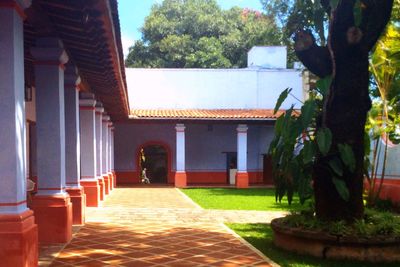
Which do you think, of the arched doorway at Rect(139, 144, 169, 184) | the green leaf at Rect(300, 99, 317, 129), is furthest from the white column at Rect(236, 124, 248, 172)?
the green leaf at Rect(300, 99, 317, 129)

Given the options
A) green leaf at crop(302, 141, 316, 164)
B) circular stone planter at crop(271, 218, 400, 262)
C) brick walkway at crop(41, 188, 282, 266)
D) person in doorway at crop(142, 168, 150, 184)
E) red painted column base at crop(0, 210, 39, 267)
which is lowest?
person in doorway at crop(142, 168, 150, 184)

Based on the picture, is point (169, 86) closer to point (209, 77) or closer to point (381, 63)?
point (209, 77)

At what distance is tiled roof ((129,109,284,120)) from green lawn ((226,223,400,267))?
1166 cm

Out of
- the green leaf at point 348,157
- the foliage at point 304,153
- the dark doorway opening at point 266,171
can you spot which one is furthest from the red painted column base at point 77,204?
the dark doorway opening at point 266,171

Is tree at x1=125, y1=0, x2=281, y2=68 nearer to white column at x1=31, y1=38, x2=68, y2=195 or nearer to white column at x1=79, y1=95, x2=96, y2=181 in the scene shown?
white column at x1=79, y1=95, x2=96, y2=181

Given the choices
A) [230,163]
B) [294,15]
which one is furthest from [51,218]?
[230,163]

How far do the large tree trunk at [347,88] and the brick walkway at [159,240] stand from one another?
56.0 inches

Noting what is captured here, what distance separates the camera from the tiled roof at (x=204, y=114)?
21.2m

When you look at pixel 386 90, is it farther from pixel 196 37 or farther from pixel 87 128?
pixel 196 37

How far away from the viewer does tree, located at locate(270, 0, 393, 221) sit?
6.98m

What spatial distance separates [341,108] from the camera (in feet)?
23.6

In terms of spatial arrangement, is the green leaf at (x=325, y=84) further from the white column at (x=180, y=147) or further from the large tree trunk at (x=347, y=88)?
the white column at (x=180, y=147)

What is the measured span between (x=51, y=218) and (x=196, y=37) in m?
31.6

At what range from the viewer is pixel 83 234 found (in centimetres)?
837
